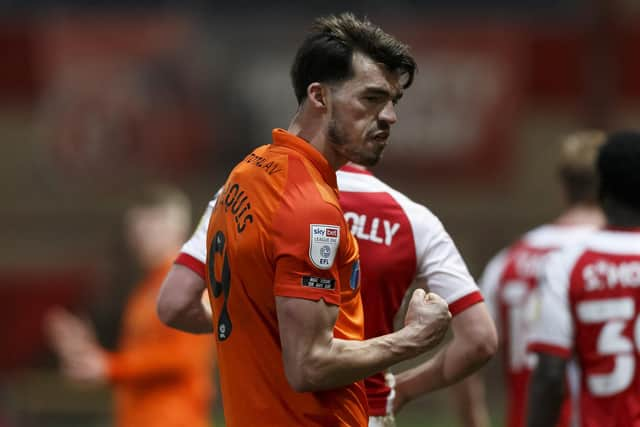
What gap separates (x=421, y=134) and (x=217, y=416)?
13.9ft

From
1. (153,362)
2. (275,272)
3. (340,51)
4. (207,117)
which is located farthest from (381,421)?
(207,117)

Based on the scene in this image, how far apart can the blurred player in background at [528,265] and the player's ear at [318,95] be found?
2.35 m

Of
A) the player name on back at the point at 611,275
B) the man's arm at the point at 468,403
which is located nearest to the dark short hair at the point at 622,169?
the player name on back at the point at 611,275

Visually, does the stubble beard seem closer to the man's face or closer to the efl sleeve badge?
the man's face

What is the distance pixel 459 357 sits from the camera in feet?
16.2

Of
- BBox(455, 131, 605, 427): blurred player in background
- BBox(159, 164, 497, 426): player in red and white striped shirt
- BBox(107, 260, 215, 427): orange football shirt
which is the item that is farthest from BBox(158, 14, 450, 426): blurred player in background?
BBox(107, 260, 215, 427): orange football shirt

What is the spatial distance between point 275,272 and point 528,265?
2.96 meters

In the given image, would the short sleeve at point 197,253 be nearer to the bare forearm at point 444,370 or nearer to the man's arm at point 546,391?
the bare forearm at point 444,370

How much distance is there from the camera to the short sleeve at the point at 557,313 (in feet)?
17.7

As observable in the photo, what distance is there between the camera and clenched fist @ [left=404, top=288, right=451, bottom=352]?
4.08 metres

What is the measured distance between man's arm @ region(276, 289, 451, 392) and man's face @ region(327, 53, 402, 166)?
1.63 ft

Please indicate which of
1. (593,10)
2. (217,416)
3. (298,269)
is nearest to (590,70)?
(593,10)

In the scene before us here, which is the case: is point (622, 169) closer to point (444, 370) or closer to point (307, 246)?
point (444, 370)

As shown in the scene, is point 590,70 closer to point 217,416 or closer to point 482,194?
point 482,194
